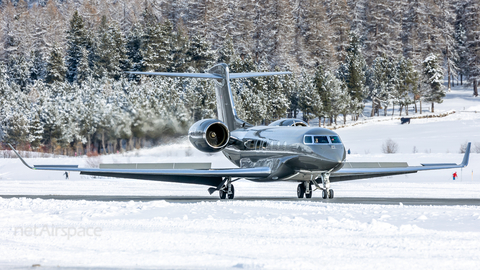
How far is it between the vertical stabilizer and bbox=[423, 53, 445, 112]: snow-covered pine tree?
83.0 metres

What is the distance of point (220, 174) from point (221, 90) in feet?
24.2

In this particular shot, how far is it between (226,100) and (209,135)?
4128 mm

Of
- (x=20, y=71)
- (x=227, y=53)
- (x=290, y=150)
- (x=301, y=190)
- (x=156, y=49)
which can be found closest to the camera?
(x=290, y=150)

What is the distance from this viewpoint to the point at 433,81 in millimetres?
105500

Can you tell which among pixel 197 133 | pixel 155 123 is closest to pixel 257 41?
pixel 155 123

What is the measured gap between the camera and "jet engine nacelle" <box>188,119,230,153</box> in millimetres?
Result: 23438

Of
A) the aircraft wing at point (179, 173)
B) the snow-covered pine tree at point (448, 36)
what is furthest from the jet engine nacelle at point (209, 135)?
the snow-covered pine tree at point (448, 36)

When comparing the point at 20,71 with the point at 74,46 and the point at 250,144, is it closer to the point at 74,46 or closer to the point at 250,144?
the point at 74,46

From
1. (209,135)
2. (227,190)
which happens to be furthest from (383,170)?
(209,135)

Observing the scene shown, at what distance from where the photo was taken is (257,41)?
124000 millimetres

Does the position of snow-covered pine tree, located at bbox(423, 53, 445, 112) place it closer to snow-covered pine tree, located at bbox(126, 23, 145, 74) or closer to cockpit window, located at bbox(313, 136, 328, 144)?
snow-covered pine tree, located at bbox(126, 23, 145, 74)

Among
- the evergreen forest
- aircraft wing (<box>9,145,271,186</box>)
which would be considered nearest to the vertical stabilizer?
aircraft wing (<box>9,145,271,186</box>)

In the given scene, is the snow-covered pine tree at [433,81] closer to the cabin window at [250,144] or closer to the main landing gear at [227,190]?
the cabin window at [250,144]

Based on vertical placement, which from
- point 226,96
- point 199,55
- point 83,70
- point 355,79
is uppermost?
point 199,55
